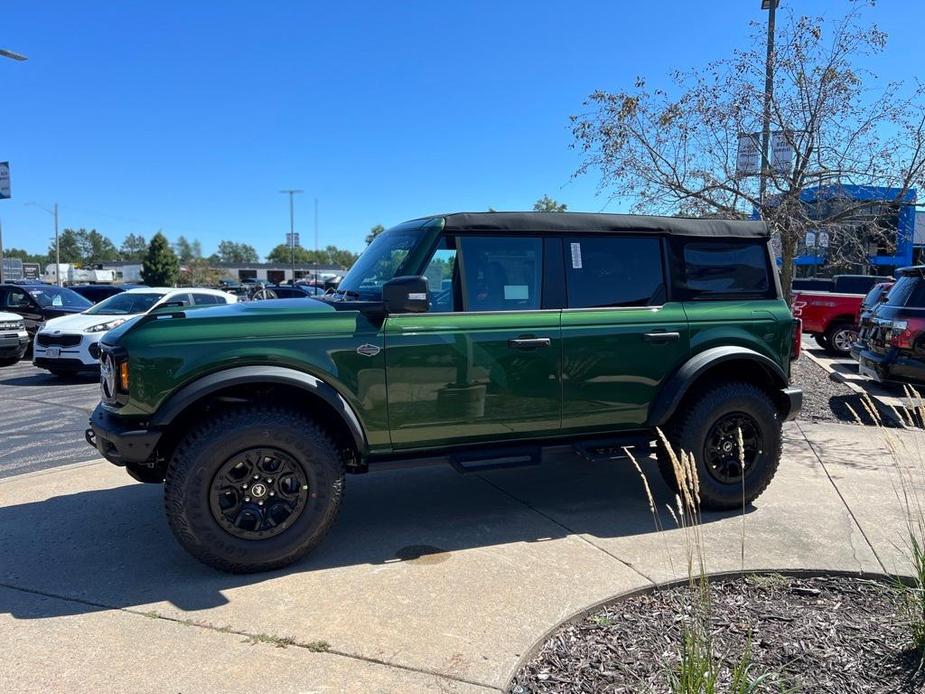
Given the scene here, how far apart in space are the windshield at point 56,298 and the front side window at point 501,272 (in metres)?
13.3

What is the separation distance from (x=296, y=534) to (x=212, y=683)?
3.51 ft

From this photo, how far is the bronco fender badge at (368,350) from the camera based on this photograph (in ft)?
12.4

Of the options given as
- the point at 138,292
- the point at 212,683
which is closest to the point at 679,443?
the point at 212,683

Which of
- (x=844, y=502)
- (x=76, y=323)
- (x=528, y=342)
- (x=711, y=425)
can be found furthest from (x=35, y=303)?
(x=844, y=502)

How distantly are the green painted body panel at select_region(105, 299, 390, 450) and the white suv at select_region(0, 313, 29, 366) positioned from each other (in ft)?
36.4

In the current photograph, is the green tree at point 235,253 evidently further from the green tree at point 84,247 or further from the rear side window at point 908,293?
the rear side window at point 908,293

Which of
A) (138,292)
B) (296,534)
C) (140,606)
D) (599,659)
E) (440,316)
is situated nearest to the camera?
(599,659)

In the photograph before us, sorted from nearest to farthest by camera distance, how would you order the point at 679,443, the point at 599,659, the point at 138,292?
the point at 599,659
the point at 679,443
the point at 138,292

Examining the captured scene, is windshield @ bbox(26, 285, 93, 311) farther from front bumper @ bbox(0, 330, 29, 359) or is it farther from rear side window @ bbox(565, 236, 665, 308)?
rear side window @ bbox(565, 236, 665, 308)

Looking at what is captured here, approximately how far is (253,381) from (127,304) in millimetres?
10691

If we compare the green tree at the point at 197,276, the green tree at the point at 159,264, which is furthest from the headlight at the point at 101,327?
the green tree at the point at 197,276

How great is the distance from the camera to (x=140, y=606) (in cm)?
332

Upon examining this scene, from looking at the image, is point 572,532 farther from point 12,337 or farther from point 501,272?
point 12,337

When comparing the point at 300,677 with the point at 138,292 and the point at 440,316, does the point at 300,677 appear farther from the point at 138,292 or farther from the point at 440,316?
the point at 138,292
